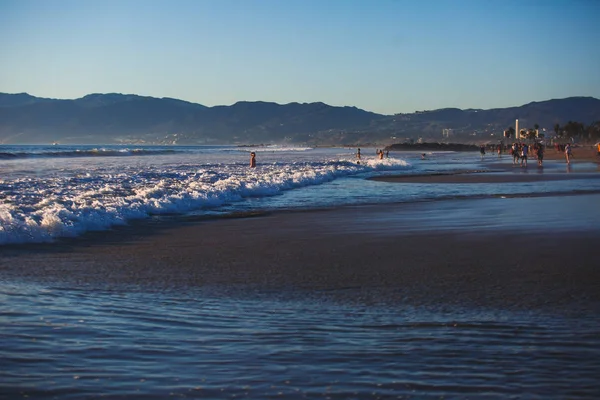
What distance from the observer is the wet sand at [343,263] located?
830 cm

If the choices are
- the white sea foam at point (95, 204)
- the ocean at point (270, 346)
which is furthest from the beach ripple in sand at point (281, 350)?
the white sea foam at point (95, 204)

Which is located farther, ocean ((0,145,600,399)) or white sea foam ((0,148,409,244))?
white sea foam ((0,148,409,244))

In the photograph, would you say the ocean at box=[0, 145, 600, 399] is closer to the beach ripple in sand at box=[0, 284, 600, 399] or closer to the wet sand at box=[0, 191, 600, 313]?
the beach ripple in sand at box=[0, 284, 600, 399]

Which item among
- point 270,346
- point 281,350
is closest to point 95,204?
point 270,346

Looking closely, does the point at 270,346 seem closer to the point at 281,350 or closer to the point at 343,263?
the point at 281,350

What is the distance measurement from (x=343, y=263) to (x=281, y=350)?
187 inches

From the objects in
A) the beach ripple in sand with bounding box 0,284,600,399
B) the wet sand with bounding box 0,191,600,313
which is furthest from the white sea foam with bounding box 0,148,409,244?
the beach ripple in sand with bounding box 0,284,600,399

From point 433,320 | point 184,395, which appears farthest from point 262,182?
point 184,395

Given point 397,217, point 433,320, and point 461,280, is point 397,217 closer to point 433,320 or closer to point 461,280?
point 461,280

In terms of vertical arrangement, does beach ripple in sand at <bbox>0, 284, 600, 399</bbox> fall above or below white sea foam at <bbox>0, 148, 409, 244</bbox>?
below

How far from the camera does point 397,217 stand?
16953mm

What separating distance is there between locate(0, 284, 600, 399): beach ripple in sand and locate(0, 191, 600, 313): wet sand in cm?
88

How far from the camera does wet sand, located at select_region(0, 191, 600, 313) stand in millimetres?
8297

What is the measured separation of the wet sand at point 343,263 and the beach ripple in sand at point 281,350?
88cm
